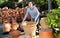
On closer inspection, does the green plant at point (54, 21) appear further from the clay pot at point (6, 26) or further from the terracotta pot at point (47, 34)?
the clay pot at point (6, 26)

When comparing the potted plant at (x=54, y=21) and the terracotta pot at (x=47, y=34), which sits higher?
the potted plant at (x=54, y=21)

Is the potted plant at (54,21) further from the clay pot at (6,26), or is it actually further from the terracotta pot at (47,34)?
the clay pot at (6,26)

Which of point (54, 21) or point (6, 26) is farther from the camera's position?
point (6, 26)

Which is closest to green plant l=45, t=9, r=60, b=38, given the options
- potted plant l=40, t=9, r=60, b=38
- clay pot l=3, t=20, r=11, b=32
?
potted plant l=40, t=9, r=60, b=38

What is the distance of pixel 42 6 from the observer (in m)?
8.08

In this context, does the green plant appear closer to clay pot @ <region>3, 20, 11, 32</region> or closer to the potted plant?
the potted plant

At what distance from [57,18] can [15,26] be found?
115 inches

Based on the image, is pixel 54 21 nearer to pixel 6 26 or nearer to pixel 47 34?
pixel 47 34

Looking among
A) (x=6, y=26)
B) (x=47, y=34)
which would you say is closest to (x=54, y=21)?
(x=47, y=34)

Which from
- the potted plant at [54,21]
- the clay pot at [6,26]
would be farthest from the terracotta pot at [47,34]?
the clay pot at [6,26]

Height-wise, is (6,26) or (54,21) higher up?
(54,21)

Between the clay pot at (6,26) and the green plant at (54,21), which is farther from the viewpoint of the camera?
the clay pot at (6,26)

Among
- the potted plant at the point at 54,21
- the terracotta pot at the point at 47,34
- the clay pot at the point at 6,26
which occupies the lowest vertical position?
the clay pot at the point at 6,26

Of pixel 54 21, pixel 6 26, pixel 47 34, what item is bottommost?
pixel 6 26
